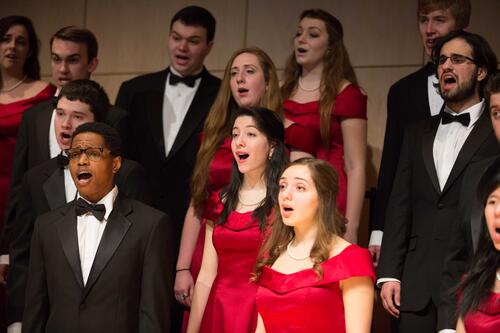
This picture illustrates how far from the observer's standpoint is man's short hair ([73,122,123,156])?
364 cm

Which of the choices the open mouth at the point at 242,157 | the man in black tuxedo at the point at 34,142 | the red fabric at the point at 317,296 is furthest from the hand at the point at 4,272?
the red fabric at the point at 317,296

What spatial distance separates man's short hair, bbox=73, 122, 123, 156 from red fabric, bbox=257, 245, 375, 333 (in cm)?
95

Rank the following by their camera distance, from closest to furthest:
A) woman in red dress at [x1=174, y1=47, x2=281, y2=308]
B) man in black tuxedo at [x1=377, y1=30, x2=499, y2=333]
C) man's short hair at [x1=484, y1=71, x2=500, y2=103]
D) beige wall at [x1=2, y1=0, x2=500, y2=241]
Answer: man's short hair at [x1=484, y1=71, x2=500, y2=103], man in black tuxedo at [x1=377, y1=30, x2=499, y2=333], woman in red dress at [x1=174, y1=47, x2=281, y2=308], beige wall at [x1=2, y1=0, x2=500, y2=241]

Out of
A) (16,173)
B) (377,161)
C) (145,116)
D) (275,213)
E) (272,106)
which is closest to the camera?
(275,213)

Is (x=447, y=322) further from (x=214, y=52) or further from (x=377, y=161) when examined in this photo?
(x=214, y=52)

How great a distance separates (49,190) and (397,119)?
1.46 m

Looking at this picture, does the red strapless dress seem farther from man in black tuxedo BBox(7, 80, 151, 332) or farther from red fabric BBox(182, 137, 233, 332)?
red fabric BBox(182, 137, 233, 332)

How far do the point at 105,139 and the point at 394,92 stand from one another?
1264 millimetres

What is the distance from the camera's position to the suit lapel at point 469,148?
3348 millimetres

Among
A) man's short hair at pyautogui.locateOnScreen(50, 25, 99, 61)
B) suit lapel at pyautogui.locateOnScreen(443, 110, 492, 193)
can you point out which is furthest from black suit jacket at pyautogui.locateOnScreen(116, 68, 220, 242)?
suit lapel at pyautogui.locateOnScreen(443, 110, 492, 193)

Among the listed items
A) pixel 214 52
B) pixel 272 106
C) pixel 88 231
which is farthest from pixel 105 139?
pixel 214 52

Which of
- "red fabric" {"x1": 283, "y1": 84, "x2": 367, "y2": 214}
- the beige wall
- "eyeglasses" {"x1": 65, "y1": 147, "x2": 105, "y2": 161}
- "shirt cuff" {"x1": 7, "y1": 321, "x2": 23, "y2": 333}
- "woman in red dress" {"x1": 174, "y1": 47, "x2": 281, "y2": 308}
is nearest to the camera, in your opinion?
"eyeglasses" {"x1": 65, "y1": 147, "x2": 105, "y2": 161}

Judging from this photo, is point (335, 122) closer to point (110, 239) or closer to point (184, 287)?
point (184, 287)

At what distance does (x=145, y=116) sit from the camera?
4566mm
